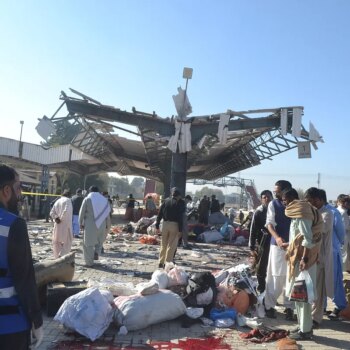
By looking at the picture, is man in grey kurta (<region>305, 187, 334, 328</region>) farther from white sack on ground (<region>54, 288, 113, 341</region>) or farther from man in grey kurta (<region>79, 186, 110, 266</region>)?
man in grey kurta (<region>79, 186, 110, 266</region>)

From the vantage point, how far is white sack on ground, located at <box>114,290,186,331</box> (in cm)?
505

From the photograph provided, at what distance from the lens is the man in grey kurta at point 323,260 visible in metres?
5.43

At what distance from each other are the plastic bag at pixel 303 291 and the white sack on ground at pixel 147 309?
1.51 m

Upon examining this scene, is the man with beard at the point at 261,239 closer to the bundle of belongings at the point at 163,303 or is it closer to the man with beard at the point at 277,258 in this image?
the bundle of belongings at the point at 163,303

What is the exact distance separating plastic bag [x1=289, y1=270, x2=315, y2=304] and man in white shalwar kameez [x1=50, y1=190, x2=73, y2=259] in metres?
5.89

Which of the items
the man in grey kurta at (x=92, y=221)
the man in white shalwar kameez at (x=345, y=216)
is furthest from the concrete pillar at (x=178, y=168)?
the man in white shalwar kameez at (x=345, y=216)

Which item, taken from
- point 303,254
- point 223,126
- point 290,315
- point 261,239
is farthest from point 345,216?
point 223,126

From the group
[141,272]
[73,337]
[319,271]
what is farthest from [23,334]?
[141,272]

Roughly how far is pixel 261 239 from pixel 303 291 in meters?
2.40

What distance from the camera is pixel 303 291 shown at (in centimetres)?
471

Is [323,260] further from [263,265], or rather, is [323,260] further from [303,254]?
[263,265]

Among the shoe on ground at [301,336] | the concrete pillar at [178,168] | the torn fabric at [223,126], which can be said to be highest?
the torn fabric at [223,126]

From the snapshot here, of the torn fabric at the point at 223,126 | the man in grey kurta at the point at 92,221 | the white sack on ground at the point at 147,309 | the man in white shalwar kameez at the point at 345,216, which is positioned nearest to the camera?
the white sack on ground at the point at 147,309

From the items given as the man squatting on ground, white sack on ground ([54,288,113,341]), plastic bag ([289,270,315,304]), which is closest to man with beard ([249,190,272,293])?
plastic bag ([289,270,315,304])
